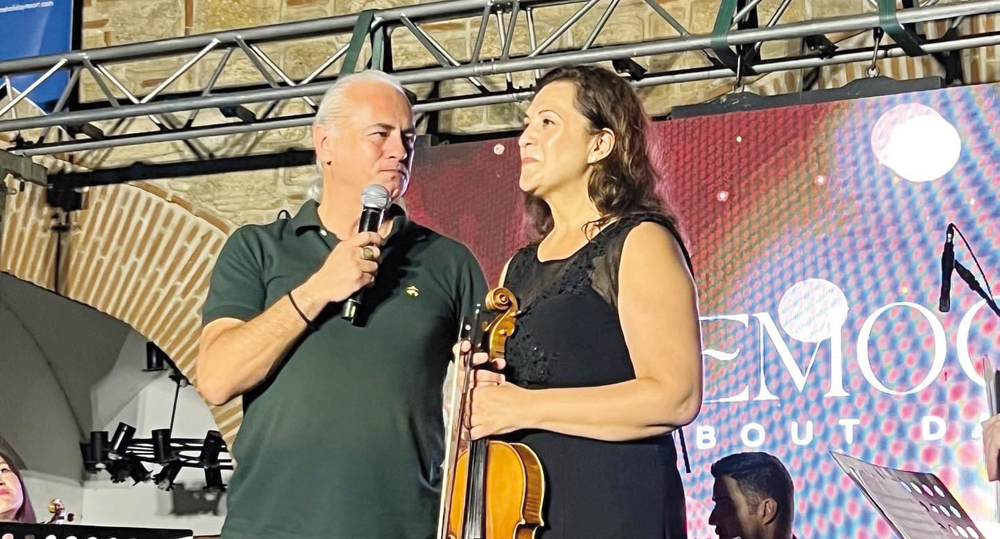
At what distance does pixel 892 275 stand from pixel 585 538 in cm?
256

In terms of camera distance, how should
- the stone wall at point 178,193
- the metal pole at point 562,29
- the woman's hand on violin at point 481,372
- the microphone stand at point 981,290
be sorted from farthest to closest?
the stone wall at point 178,193 → the metal pole at point 562,29 → the microphone stand at point 981,290 → the woman's hand on violin at point 481,372

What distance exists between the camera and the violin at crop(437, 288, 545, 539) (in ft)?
6.26

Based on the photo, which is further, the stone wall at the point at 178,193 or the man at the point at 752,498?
the stone wall at the point at 178,193

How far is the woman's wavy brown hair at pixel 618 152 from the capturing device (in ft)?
7.02

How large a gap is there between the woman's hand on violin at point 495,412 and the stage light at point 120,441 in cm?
614

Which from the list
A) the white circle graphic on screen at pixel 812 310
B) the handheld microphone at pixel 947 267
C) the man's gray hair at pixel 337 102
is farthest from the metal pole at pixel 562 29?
the man's gray hair at pixel 337 102

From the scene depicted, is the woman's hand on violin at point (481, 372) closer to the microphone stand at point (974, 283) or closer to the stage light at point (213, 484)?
the microphone stand at point (974, 283)

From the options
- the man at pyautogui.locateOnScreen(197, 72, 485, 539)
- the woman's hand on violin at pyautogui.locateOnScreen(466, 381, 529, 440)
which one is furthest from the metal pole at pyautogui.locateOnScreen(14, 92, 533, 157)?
the woman's hand on violin at pyautogui.locateOnScreen(466, 381, 529, 440)

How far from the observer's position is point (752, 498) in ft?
14.3

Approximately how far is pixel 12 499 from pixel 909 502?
3.26m

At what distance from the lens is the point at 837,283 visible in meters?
4.32

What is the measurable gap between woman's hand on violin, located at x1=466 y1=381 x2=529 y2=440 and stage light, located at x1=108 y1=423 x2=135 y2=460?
20.1 ft

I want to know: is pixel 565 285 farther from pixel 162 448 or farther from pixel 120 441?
pixel 120 441

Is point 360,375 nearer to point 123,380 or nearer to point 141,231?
point 141,231
